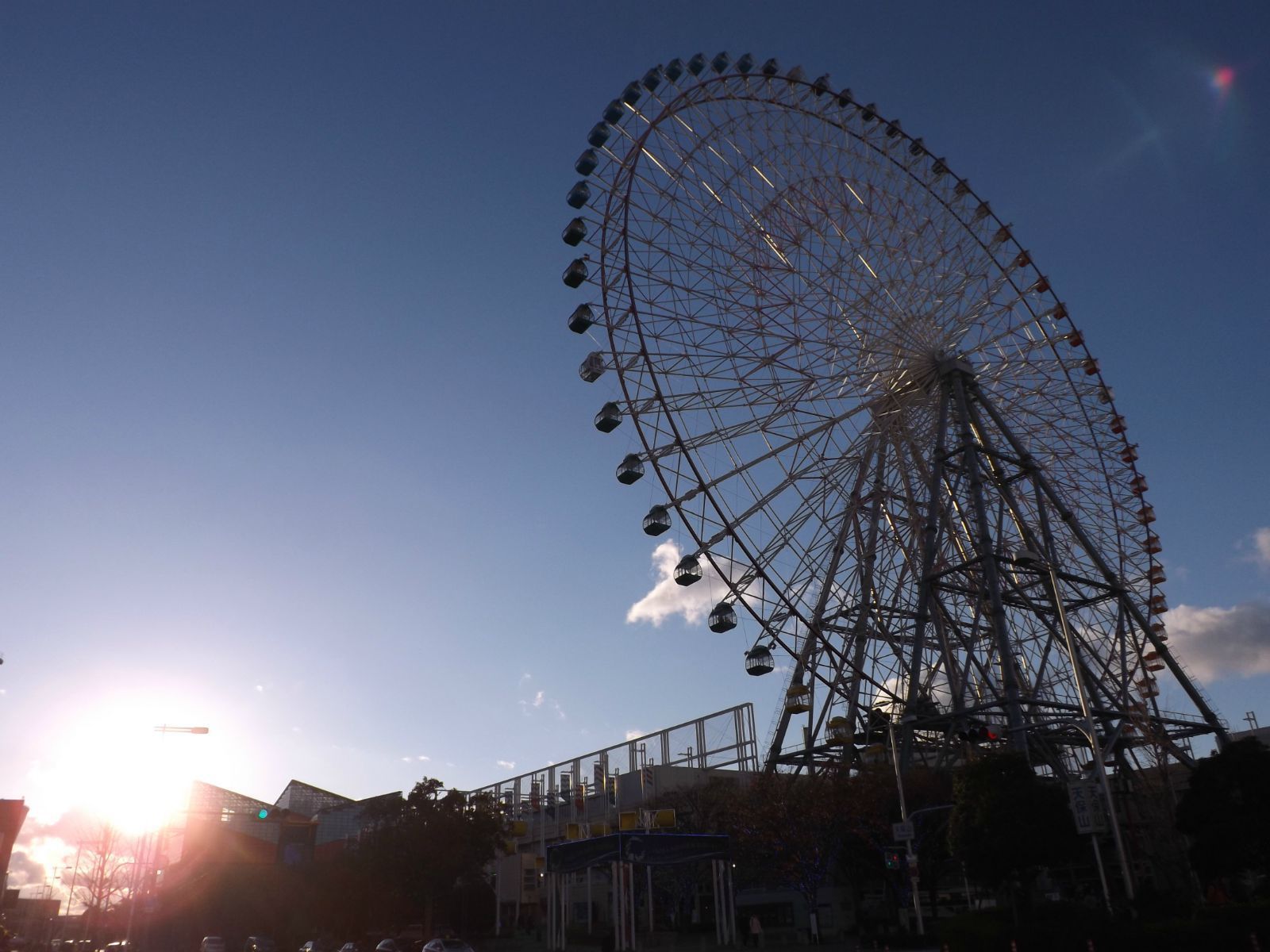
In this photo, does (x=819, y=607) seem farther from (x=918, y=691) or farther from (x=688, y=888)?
(x=688, y=888)

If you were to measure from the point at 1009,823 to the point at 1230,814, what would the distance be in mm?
7310

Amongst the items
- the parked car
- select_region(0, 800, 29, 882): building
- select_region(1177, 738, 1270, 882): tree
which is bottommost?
the parked car

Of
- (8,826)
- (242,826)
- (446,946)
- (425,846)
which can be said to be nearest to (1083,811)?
(446,946)

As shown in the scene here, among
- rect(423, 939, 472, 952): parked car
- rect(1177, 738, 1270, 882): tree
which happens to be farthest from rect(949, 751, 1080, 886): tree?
rect(423, 939, 472, 952): parked car

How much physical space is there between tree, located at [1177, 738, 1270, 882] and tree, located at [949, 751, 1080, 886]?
4.53 m

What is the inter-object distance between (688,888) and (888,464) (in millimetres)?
25966

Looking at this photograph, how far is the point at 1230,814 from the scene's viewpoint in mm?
31391

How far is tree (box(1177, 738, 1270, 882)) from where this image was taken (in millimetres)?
30797

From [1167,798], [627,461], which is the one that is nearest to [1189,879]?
[1167,798]

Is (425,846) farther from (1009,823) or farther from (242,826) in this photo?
(242,826)

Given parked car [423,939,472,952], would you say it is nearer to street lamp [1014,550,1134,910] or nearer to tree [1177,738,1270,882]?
street lamp [1014,550,1134,910]

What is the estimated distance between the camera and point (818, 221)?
4297 cm

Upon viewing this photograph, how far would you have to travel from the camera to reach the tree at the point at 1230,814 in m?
30.8

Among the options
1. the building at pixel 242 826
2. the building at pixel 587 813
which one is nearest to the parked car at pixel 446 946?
the building at pixel 587 813
